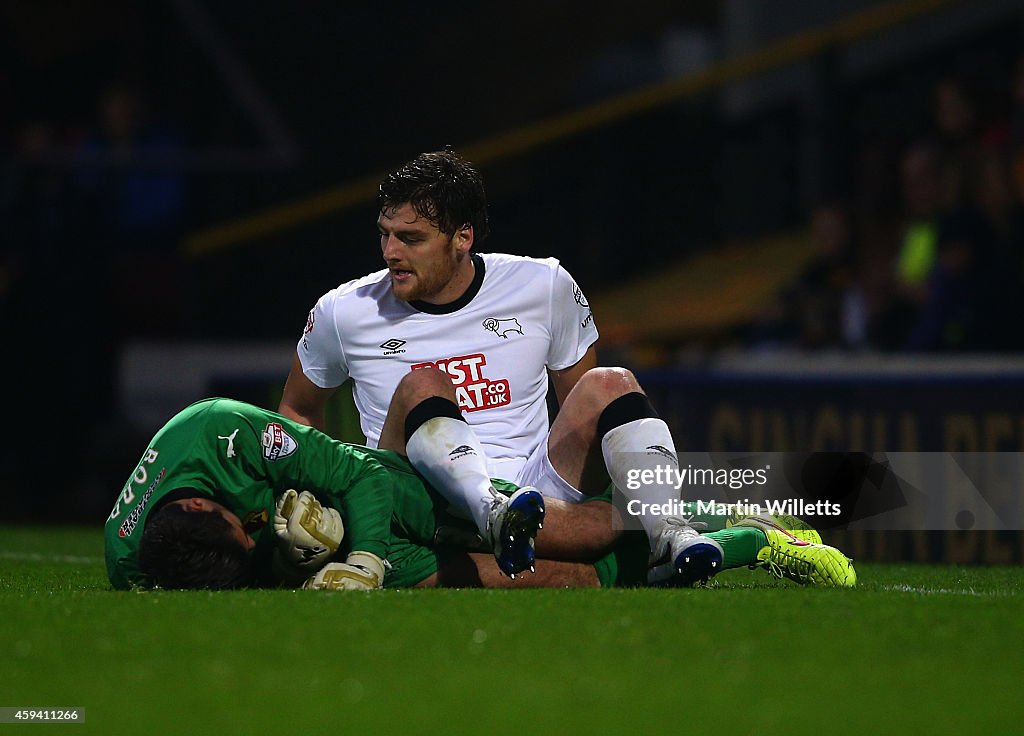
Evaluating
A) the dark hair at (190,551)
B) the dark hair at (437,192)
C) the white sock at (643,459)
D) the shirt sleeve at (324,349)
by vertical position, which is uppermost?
the dark hair at (437,192)

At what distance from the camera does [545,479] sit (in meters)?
5.31

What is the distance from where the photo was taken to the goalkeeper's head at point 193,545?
4.73 m

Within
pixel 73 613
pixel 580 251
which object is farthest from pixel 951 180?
pixel 73 613

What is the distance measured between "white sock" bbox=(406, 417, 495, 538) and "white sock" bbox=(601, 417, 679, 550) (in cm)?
38

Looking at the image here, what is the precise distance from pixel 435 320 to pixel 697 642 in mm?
2004

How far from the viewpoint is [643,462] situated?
4953mm

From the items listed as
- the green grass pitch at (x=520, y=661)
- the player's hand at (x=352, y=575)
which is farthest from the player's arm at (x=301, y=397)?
the green grass pitch at (x=520, y=661)

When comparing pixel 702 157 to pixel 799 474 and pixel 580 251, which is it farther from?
pixel 799 474

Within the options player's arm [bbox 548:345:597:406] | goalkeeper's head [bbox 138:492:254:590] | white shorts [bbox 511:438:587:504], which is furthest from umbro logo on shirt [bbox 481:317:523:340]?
goalkeeper's head [bbox 138:492:254:590]

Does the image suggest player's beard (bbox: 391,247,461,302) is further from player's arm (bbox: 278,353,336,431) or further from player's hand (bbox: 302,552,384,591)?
player's hand (bbox: 302,552,384,591)

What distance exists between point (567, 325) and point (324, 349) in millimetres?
796

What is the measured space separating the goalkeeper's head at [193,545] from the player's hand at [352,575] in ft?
0.73

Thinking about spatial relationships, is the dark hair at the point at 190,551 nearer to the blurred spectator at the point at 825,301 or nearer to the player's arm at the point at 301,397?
the player's arm at the point at 301,397

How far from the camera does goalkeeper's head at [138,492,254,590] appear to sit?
4.73 m
